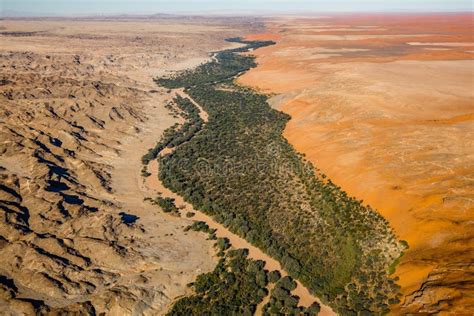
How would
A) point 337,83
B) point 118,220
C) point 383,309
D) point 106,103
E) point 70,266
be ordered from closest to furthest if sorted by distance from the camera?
point 383,309, point 70,266, point 118,220, point 106,103, point 337,83

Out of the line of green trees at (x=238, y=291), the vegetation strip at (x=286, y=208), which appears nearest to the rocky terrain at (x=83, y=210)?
the line of green trees at (x=238, y=291)

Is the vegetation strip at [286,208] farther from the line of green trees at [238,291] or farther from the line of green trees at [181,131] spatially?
the line of green trees at [238,291]

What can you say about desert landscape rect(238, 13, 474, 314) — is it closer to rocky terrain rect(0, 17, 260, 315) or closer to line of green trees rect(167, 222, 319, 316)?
line of green trees rect(167, 222, 319, 316)

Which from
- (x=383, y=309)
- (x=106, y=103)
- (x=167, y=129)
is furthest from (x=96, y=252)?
(x=106, y=103)

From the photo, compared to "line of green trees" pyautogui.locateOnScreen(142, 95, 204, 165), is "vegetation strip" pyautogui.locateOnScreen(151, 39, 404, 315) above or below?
below

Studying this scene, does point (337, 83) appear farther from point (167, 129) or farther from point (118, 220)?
point (118, 220)

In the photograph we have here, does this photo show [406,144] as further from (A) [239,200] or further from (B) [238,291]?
(B) [238,291]

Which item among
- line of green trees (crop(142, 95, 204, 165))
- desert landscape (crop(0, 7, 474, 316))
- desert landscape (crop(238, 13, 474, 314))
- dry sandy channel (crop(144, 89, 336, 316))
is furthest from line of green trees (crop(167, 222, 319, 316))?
line of green trees (crop(142, 95, 204, 165))
